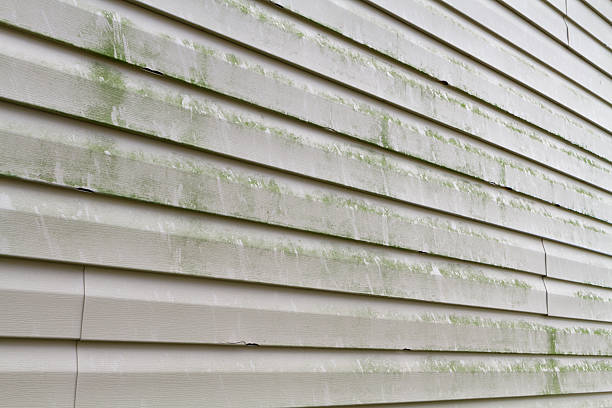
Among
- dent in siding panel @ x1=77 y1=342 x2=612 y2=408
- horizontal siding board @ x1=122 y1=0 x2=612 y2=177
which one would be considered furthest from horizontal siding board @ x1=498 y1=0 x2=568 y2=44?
dent in siding panel @ x1=77 y1=342 x2=612 y2=408

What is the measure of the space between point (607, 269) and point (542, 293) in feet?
2.42

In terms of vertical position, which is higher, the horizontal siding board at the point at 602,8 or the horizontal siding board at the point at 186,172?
the horizontal siding board at the point at 602,8

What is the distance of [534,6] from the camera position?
3248 millimetres

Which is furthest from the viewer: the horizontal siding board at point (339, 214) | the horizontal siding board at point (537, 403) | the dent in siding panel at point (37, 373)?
the horizontal siding board at point (537, 403)

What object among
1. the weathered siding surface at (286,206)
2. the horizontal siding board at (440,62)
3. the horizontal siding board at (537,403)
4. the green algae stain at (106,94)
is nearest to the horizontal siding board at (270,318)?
the weathered siding surface at (286,206)

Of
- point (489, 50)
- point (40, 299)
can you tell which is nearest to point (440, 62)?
point (489, 50)

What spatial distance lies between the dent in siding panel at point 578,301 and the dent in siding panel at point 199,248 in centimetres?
75

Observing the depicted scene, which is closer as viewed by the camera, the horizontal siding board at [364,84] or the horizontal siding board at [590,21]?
the horizontal siding board at [364,84]

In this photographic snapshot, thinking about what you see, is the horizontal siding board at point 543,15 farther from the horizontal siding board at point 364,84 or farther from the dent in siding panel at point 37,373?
the dent in siding panel at point 37,373

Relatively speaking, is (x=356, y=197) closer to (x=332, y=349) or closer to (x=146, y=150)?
(x=332, y=349)

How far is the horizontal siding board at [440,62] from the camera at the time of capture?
7.48 feet

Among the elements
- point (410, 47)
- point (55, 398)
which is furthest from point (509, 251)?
point (55, 398)

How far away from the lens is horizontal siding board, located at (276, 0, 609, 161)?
2.28m

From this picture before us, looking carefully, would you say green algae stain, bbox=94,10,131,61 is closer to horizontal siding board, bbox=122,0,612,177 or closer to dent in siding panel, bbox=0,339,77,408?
horizontal siding board, bbox=122,0,612,177
